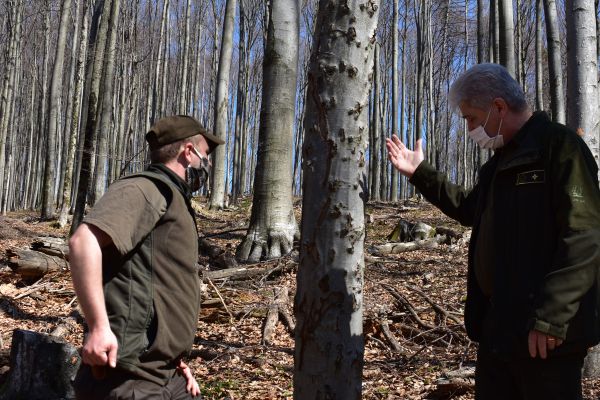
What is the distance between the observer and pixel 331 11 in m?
2.63

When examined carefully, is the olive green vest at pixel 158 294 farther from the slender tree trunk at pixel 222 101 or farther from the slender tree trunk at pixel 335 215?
the slender tree trunk at pixel 222 101

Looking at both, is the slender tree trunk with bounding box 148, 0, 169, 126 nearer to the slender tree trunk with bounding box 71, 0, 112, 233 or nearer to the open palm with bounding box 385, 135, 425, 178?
the slender tree trunk with bounding box 71, 0, 112, 233

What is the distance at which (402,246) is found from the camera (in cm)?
948

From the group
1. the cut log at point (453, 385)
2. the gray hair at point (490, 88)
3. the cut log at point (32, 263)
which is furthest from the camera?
the cut log at point (32, 263)

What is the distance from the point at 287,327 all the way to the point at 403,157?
3.38 m

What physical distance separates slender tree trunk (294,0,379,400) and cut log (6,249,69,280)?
5571 mm

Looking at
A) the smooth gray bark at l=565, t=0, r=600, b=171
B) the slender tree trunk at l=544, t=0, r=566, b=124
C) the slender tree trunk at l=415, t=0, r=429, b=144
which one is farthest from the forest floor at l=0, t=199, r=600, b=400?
the slender tree trunk at l=415, t=0, r=429, b=144

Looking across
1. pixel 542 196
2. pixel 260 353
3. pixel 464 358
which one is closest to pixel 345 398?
pixel 542 196

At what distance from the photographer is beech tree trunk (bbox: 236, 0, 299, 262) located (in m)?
7.99

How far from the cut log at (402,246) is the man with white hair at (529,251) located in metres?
6.73

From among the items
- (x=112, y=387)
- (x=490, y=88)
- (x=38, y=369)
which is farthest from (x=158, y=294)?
(x=38, y=369)

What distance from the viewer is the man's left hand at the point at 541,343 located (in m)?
1.98

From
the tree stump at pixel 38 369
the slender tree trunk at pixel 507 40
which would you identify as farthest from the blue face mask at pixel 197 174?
the slender tree trunk at pixel 507 40

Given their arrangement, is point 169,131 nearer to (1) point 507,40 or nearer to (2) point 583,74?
(2) point 583,74
